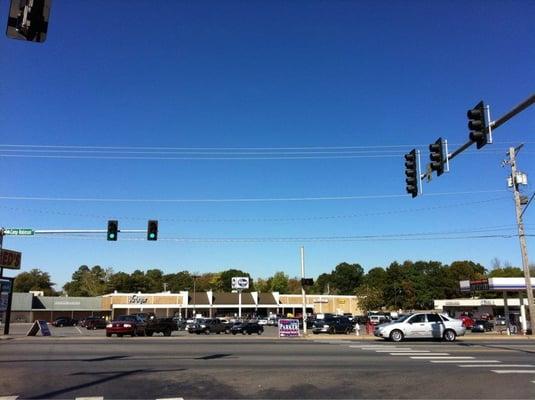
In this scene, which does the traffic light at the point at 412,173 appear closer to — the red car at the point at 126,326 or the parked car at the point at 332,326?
the red car at the point at 126,326

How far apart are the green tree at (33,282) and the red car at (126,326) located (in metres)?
136

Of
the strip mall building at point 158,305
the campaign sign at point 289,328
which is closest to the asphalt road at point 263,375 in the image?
the campaign sign at point 289,328

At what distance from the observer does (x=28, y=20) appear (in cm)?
840

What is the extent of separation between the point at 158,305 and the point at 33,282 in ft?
245

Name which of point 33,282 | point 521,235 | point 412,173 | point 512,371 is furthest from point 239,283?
point 33,282

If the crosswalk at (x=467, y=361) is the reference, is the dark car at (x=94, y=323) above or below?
above

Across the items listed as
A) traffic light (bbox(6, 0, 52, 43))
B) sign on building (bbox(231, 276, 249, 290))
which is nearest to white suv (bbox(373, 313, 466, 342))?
traffic light (bbox(6, 0, 52, 43))

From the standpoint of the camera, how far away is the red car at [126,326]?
37.1 meters

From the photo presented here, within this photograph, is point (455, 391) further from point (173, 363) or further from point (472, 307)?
point (472, 307)

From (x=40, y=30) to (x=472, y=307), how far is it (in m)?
116

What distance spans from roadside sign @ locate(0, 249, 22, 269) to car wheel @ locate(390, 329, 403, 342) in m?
28.3

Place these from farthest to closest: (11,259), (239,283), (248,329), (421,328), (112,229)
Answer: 1. (239,283)
2. (248,329)
3. (11,259)
4. (421,328)
5. (112,229)

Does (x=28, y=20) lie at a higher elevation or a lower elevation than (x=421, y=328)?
higher

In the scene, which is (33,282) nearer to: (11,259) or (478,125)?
(11,259)
